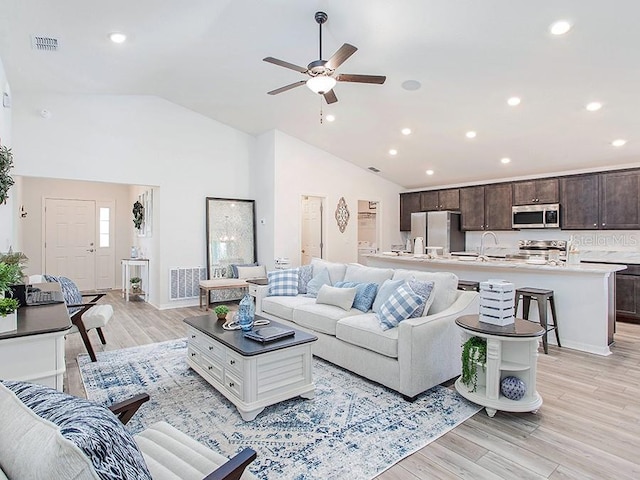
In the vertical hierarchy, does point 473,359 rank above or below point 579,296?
below

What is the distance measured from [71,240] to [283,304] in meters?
6.34

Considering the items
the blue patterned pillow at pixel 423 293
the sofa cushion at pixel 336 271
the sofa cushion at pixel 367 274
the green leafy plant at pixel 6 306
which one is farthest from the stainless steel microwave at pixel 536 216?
the green leafy plant at pixel 6 306

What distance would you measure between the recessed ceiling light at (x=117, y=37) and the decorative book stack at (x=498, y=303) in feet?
13.7

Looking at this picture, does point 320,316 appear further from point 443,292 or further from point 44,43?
point 44,43

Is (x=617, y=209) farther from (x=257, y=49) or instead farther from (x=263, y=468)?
(x=263, y=468)

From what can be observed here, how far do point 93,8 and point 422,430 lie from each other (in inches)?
168

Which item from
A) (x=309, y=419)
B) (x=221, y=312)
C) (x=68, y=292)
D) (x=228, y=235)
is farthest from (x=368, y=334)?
(x=228, y=235)

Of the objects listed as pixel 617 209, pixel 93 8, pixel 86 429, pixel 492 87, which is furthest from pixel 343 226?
pixel 86 429

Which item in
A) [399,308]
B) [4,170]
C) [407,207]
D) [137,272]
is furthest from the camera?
[407,207]

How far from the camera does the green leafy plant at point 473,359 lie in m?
2.79

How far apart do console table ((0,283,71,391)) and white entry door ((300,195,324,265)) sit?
536 cm

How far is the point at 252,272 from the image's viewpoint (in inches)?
271

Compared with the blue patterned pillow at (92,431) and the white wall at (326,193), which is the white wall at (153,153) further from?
the blue patterned pillow at (92,431)

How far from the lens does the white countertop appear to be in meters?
4.16
